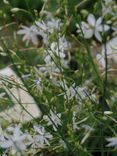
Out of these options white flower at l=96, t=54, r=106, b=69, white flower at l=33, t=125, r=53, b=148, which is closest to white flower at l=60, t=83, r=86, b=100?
white flower at l=33, t=125, r=53, b=148

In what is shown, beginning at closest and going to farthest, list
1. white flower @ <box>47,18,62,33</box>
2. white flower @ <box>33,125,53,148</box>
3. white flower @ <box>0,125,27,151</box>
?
white flower @ <box>0,125,27,151</box>
white flower @ <box>33,125,53,148</box>
white flower @ <box>47,18,62,33</box>

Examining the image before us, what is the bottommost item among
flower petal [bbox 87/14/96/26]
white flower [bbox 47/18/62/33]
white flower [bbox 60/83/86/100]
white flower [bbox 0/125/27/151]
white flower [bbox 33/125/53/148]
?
white flower [bbox 33/125/53/148]

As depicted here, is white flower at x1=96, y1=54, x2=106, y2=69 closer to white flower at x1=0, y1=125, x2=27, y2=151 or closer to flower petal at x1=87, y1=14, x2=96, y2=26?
flower petal at x1=87, y1=14, x2=96, y2=26

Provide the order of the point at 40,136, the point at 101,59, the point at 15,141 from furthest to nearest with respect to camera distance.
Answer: the point at 101,59
the point at 40,136
the point at 15,141

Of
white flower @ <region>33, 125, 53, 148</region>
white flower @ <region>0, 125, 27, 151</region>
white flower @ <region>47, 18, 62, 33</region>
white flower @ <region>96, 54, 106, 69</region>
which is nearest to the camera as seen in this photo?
white flower @ <region>0, 125, 27, 151</region>

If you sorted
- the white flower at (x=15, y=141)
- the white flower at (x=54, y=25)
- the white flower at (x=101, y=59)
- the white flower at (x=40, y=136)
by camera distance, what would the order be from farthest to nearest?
the white flower at (x=101, y=59), the white flower at (x=54, y=25), the white flower at (x=40, y=136), the white flower at (x=15, y=141)

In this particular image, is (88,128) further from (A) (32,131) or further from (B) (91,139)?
(B) (91,139)

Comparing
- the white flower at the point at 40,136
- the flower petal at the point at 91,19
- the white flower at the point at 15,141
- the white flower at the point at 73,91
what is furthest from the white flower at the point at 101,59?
the white flower at the point at 15,141

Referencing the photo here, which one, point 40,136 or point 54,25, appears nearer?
point 40,136

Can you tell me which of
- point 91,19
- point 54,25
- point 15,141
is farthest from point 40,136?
point 91,19

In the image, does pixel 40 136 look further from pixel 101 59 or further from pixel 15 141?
pixel 101 59

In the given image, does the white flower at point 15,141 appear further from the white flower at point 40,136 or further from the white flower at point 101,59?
the white flower at point 101,59
